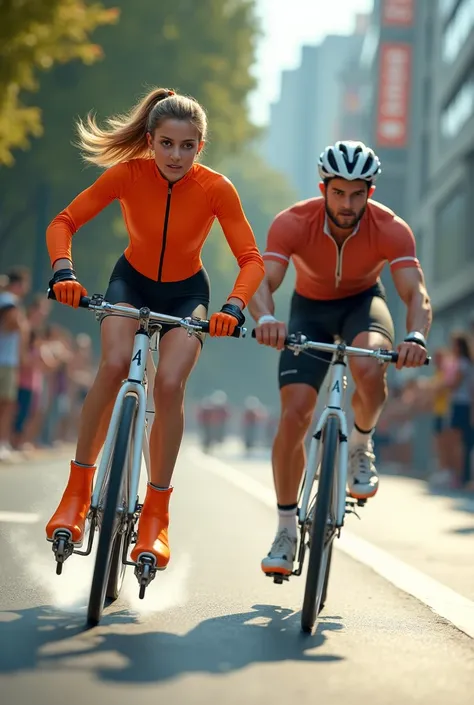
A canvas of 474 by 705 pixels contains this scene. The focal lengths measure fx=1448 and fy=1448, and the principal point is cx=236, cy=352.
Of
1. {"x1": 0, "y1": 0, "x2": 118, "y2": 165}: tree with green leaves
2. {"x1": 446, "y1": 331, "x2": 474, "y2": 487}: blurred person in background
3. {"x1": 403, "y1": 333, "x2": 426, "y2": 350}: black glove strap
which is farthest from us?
{"x1": 446, "y1": 331, "x2": 474, "y2": 487}: blurred person in background

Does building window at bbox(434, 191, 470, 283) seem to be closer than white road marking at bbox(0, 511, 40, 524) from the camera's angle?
No

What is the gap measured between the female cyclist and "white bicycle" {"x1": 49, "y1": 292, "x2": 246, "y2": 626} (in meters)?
0.09

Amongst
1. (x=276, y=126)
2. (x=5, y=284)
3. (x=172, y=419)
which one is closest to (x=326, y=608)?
(x=172, y=419)

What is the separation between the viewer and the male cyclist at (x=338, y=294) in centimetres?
682

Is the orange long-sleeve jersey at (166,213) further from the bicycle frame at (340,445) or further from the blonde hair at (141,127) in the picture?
the bicycle frame at (340,445)

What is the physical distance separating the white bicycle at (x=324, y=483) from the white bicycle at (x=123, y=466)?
537 millimetres

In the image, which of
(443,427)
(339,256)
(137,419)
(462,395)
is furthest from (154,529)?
(443,427)

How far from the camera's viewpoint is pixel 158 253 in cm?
646

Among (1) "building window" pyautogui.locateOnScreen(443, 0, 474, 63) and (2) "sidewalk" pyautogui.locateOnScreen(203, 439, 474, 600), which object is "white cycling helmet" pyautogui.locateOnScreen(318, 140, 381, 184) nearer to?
(2) "sidewalk" pyautogui.locateOnScreen(203, 439, 474, 600)

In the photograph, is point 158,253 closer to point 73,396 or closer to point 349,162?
point 349,162

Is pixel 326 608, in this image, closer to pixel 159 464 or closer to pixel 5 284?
pixel 159 464

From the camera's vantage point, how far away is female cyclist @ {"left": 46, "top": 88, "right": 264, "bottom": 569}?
6.21m

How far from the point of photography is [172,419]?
247 inches

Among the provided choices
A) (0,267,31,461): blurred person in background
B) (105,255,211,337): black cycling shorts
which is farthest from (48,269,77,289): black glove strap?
(0,267,31,461): blurred person in background
